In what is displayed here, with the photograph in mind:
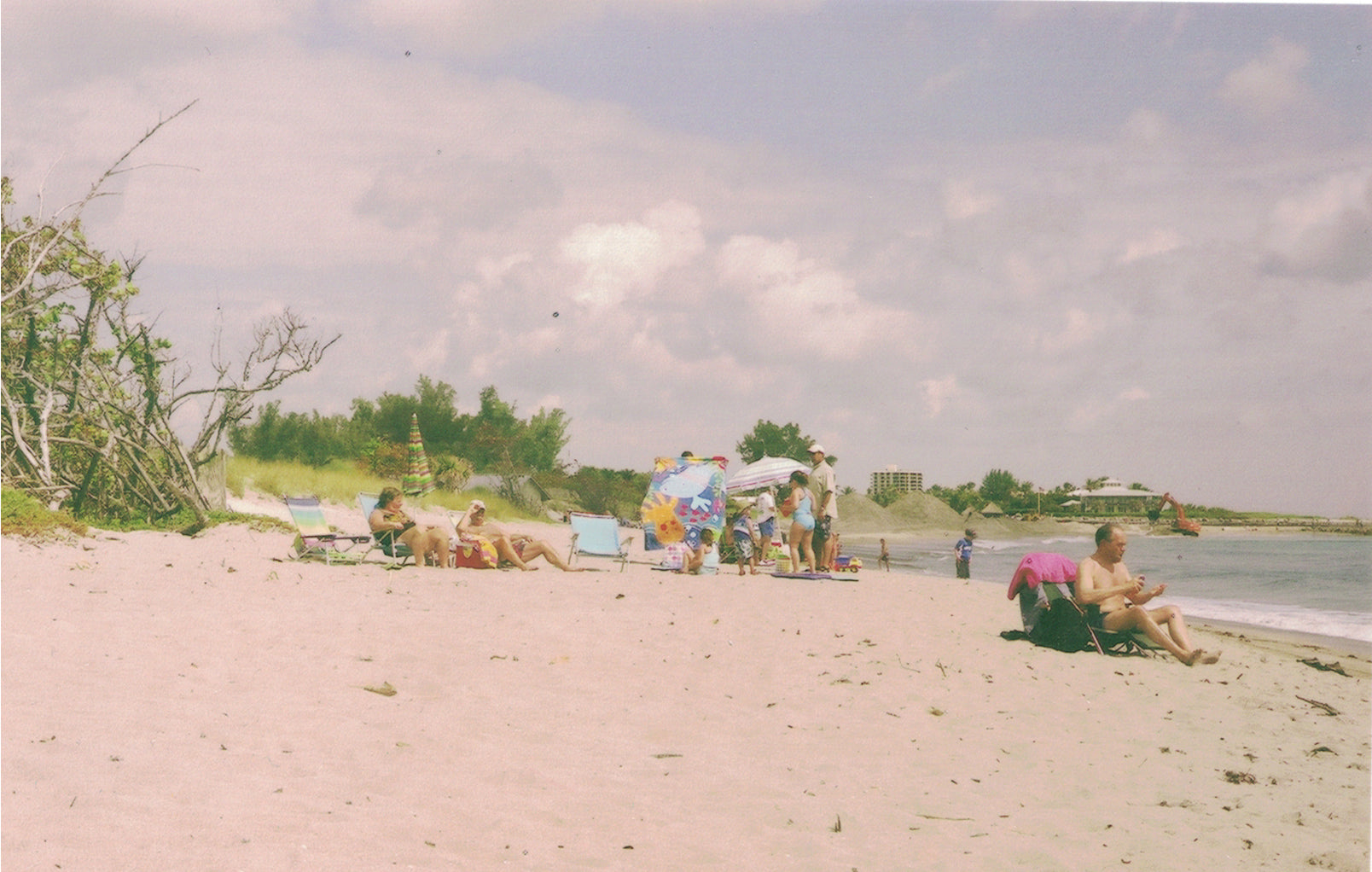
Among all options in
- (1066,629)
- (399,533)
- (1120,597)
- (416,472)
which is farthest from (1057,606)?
(416,472)

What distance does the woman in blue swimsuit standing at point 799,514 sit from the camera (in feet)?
36.9

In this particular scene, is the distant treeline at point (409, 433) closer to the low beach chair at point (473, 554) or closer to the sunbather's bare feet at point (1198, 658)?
the low beach chair at point (473, 554)

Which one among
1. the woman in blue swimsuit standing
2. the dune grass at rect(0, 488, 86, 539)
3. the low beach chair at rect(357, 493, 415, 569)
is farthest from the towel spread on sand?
the dune grass at rect(0, 488, 86, 539)

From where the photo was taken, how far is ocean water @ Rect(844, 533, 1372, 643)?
1488 cm

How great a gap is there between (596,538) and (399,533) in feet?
7.77

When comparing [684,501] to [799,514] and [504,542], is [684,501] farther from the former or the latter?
[504,542]

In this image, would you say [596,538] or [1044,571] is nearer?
[1044,571]

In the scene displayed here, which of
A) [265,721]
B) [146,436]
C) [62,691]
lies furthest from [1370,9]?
[146,436]

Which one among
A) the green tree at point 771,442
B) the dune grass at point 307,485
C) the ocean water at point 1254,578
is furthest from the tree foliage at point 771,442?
the dune grass at point 307,485

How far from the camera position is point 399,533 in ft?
34.1

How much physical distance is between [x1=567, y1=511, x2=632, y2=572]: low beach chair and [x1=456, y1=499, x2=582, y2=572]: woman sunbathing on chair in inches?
12.8

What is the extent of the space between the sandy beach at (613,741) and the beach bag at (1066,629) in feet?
0.82

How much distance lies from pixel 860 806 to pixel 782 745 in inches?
32.0

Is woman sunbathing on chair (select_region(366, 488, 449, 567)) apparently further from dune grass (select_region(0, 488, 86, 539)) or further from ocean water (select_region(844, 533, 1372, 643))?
ocean water (select_region(844, 533, 1372, 643))
